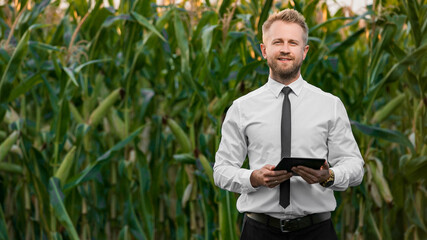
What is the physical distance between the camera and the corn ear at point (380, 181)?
2852 millimetres

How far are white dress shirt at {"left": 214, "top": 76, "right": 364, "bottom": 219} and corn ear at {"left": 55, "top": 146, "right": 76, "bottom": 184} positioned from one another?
1548 mm

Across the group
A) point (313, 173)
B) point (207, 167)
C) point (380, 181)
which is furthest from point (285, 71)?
point (380, 181)

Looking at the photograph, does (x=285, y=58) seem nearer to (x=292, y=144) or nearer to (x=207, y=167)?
(x=292, y=144)

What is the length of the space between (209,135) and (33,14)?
3.82 feet

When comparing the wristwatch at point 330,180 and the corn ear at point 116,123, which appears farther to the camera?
the corn ear at point 116,123

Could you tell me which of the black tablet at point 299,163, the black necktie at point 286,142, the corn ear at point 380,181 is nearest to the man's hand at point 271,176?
the black tablet at point 299,163

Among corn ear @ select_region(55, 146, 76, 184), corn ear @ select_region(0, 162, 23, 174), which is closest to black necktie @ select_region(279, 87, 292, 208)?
corn ear @ select_region(55, 146, 76, 184)

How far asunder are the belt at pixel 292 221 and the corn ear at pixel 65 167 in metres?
1.61

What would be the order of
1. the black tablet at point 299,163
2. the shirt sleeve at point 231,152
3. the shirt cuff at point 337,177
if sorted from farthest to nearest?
the shirt sleeve at point 231,152 → the shirt cuff at point 337,177 → the black tablet at point 299,163

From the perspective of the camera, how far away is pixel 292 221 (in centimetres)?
158

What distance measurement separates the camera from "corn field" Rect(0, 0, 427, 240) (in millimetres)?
2812

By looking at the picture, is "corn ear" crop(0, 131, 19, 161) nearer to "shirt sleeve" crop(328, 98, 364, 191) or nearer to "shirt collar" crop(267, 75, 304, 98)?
"shirt collar" crop(267, 75, 304, 98)

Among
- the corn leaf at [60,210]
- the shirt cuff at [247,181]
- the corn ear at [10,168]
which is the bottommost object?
the corn leaf at [60,210]

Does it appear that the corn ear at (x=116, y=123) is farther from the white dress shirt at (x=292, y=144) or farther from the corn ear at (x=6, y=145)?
the white dress shirt at (x=292, y=144)
